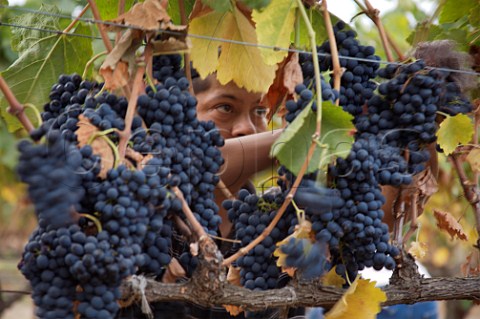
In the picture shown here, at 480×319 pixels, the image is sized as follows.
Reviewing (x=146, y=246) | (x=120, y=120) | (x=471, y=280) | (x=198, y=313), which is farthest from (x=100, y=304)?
(x=471, y=280)

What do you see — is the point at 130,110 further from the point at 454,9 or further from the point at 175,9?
the point at 454,9

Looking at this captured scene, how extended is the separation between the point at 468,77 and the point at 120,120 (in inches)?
24.5

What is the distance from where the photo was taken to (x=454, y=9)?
146 centimetres

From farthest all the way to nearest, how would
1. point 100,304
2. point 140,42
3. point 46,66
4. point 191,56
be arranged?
1. point 46,66
2. point 191,56
3. point 140,42
4. point 100,304

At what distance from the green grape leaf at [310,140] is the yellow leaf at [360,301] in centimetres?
20

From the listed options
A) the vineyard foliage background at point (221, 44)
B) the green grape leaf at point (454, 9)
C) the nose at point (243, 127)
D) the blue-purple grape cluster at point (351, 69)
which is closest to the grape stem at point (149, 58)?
the vineyard foliage background at point (221, 44)

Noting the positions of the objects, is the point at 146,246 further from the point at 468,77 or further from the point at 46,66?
the point at 468,77

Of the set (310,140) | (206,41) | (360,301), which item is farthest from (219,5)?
(360,301)

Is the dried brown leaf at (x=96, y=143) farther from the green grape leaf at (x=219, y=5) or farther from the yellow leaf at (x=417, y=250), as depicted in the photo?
the yellow leaf at (x=417, y=250)

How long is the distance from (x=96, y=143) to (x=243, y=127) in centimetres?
59

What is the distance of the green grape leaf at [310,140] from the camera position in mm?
1004

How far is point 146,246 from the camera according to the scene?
980 millimetres

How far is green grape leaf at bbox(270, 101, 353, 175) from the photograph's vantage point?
39.5 inches

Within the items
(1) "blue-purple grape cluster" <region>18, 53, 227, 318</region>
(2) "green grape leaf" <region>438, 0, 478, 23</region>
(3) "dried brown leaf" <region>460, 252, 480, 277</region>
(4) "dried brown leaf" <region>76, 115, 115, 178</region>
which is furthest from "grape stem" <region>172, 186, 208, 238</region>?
(2) "green grape leaf" <region>438, 0, 478, 23</region>
